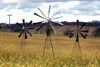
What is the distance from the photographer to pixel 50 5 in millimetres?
18156

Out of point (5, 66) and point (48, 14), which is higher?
point (48, 14)

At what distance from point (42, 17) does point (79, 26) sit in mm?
4604

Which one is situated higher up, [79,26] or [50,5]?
[50,5]

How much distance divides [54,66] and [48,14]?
5.94m

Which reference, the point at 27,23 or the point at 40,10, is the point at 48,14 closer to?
the point at 40,10

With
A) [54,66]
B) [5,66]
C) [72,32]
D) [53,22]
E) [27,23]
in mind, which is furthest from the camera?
[27,23]

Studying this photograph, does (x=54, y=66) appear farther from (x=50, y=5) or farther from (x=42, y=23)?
(x=50, y=5)

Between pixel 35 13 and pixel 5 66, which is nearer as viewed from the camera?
pixel 5 66

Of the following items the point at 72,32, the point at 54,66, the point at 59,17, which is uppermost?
the point at 59,17

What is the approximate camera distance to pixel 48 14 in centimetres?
1789

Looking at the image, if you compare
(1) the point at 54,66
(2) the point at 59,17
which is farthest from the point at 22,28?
(1) the point at 54,66

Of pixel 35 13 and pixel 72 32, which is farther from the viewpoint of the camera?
pixel 72 32

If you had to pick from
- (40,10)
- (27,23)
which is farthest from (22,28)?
(40,10)

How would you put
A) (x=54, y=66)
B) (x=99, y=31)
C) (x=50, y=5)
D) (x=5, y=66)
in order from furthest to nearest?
(x=99, y=31), (x=50, y=5), (x=54, y=66), (x=5, y=66)
